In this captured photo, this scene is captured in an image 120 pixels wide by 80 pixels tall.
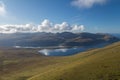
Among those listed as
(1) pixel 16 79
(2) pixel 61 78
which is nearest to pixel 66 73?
(2) pixel 61 78

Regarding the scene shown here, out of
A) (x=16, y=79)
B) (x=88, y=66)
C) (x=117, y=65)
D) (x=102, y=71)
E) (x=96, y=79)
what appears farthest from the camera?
(x=16, y=79)

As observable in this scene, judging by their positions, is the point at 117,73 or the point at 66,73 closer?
the point at 117,73

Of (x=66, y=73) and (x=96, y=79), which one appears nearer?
(x=96, y=79)

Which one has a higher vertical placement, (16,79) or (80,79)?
(80,79)

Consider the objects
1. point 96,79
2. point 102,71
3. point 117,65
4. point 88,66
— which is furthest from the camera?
point 88,66

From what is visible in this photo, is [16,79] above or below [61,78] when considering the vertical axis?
below

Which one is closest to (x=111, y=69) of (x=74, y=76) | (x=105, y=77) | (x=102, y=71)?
(x=102, y=71)

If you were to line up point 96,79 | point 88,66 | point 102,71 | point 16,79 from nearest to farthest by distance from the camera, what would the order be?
point 96,79 → point 102,71 → point 88,66 → point 16,79

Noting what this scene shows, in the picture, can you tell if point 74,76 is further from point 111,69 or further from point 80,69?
point 111,69

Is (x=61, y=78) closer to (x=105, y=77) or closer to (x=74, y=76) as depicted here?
(x=74, y=76)
